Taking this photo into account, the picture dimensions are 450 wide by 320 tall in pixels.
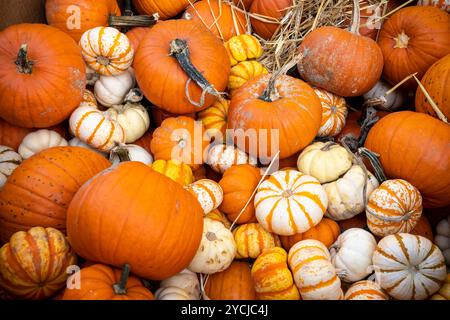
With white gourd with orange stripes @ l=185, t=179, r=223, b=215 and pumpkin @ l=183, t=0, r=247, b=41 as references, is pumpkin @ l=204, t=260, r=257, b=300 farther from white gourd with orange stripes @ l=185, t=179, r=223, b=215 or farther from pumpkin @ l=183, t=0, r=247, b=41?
pumpkin @ l=183, t=0, r=247, b=41

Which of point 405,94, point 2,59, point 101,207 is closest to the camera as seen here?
point 101,207

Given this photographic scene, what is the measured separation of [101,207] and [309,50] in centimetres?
204

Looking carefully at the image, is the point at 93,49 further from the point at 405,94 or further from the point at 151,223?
the point at 405,94

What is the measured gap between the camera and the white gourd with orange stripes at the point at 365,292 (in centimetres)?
231

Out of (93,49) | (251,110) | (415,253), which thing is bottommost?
(415,253)

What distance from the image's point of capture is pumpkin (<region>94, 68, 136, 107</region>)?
3.30 m

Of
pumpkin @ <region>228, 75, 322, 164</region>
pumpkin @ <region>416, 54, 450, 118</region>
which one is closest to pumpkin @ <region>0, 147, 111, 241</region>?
pumpkin @ <region>228, 75, 322, 164</region>

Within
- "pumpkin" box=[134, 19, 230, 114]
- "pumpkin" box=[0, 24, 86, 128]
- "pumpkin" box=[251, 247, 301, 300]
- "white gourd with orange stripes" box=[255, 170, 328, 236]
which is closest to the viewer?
"pumpkin" box=[251, 247, 301, 300]

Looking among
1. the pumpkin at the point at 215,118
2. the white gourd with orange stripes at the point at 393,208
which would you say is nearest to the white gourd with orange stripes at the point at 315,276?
the white gourd with orange stripes at the point at 393,208

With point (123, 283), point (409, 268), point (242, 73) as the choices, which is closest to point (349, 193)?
point (409, 268)

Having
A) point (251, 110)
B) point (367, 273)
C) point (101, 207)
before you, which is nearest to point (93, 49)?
point (251, 110)

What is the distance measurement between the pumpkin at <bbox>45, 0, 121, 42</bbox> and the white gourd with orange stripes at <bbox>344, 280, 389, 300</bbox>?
8.95ft

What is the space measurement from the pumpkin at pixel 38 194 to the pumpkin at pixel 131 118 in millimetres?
723

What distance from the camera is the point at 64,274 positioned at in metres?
2.23
